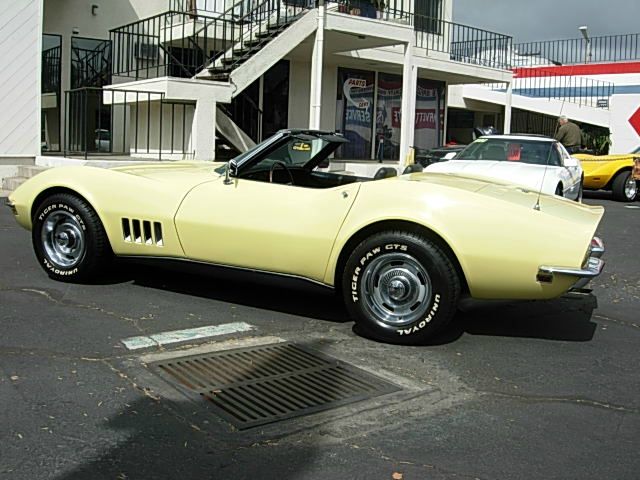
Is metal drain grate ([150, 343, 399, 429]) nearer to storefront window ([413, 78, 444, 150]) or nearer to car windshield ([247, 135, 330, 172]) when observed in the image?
car windshield ([247, 135, 330, 172])

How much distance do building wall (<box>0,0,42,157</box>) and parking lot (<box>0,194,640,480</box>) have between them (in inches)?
343

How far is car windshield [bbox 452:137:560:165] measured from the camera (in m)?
11.5

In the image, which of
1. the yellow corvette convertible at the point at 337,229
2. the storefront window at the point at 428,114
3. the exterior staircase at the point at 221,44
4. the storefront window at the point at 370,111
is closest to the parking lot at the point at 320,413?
the yellow corvette convertible at the point at 337,229

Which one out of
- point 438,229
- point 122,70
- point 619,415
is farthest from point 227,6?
point 619,415

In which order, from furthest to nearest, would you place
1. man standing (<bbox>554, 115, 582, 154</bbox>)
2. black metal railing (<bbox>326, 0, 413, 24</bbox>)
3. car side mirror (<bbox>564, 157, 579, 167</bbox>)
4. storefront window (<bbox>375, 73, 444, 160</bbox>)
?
storefront window (<bbox>375, 73, 444, 160</bbox>) → black metal railing (<bbox>326, 0, 413, 24</bbox>) → man standing (<bbox>554, 115, 582, 154</bbox>) → car side mirror (<bbox>564, 157, 579, 167</bbox>)

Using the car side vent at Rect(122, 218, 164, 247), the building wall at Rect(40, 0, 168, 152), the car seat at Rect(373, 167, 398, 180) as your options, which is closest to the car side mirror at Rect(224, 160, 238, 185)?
the car side vent at Rect(122, 218, 164, 247)

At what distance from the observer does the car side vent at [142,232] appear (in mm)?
5512

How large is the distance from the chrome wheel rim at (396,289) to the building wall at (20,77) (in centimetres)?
1128

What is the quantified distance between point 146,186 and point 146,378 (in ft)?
6.64

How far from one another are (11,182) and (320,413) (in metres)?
11.6

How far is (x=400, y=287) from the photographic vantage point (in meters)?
4.72

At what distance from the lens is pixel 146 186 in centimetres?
562

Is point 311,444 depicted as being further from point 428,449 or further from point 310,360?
point 310,360

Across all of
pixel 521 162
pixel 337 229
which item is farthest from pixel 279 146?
pixel 521 162
